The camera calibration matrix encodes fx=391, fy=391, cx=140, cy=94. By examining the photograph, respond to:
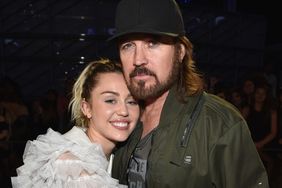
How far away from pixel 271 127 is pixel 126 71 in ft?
11.1

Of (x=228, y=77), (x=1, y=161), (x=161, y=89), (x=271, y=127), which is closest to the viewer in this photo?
(x=161, y=89)

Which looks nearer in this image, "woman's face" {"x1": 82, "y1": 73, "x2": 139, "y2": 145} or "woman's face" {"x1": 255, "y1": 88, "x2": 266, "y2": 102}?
"woman's face" {"x1": 82, "y1": 73, "x2": 139, "y2": 145}

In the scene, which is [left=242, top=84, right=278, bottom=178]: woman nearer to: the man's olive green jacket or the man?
the man

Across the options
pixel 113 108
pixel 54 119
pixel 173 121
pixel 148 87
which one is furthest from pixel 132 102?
pixel 54 119

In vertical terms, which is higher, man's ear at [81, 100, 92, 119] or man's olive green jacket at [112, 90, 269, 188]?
man's ear at [81, 100, 92, 119]

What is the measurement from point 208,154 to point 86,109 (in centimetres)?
84

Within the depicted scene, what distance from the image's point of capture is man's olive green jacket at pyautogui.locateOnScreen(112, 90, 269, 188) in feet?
5.78

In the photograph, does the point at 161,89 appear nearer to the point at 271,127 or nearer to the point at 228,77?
the point at 271,127

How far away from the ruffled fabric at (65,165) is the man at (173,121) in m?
0.21

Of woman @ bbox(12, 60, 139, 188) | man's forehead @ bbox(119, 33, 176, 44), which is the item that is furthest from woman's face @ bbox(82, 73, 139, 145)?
man's forehead @ bbox(119, 33, 176, 44)

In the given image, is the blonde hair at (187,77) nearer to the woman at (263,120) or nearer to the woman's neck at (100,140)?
the woman's neck at (100,140)

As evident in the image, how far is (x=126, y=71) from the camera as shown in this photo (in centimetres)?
208

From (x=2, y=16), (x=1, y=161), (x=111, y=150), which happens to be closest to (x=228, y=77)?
(x=2, y=16)

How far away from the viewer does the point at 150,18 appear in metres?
1.89
